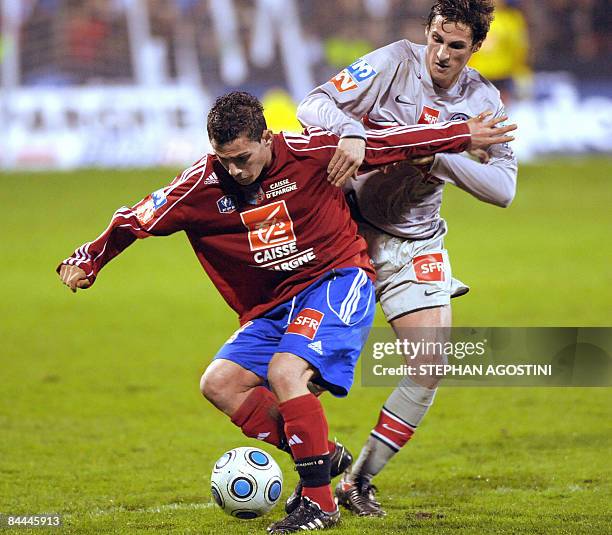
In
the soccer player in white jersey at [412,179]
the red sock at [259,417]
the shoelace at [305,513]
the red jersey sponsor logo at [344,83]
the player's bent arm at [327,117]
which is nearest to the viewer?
the shoelace at [305,513]

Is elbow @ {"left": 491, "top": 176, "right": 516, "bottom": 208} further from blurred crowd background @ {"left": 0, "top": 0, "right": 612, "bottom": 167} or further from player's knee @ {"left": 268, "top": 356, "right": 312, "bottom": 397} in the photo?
blurred crowd background @ {"left": 0, "top": 0, "right": 612, "bottom": 167}

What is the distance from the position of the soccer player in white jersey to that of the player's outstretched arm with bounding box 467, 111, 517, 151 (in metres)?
0.16

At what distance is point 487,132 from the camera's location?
15.5ft

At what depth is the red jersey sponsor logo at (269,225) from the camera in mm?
4746

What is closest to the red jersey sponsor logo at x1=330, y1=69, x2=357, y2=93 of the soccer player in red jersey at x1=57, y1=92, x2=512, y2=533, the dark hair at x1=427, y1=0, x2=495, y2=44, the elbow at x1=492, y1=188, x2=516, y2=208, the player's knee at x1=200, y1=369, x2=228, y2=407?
the soccer player in red jersey at x1=57, y1=92, x2=512, y2=533

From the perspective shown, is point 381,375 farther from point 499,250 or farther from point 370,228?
point 499,250

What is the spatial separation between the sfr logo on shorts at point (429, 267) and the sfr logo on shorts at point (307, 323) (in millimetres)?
811

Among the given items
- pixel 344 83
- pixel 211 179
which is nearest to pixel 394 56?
pixel 344 83

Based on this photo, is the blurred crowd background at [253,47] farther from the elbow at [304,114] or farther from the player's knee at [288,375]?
the player's knee at [288,375]

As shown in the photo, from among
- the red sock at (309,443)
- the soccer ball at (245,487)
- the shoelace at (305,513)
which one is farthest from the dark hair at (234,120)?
the shoelace at (305,513)

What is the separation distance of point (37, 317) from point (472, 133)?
23.1 feet

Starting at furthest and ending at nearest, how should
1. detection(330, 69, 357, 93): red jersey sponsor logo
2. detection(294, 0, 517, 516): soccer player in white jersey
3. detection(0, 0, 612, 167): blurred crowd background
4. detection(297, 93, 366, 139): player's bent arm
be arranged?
detection(0, 0, 612, 167): blurred crowd background, detection(330, 69, 357, 93): red jersey sponsor logo, detection(294, 0, 517, 516): soccer player in white jersey, detection(297, 93, 366, 139): player's bent arm

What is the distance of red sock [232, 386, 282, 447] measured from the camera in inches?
190

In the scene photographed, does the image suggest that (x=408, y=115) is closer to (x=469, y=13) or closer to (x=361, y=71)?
(x=361, y=71)
